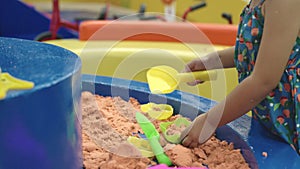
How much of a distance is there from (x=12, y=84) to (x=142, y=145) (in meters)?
0.33

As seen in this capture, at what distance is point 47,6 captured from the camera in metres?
3.91

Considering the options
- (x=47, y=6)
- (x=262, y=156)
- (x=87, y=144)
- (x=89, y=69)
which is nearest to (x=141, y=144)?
(x=87, y=144)

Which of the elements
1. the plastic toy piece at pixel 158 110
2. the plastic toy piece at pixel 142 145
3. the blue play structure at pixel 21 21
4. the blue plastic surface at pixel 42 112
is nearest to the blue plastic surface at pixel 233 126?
the plastic toy piece at pixel 158 110

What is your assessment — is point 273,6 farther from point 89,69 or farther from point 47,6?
point 47,6

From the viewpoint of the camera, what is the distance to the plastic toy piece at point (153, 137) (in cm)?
74

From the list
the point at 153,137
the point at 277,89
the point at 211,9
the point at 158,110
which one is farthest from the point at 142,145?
the point at 211,9

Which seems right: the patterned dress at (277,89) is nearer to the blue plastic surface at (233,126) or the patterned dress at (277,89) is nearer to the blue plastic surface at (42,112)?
the blue plastic surface at (233,126)

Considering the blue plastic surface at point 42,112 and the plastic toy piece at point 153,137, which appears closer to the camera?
the blue plastic surface at point 42,112

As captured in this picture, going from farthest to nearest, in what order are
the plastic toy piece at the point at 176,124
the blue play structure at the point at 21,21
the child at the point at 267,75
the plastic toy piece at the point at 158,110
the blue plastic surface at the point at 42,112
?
the blue play structure at the point at 21,21 < the plastic toy piece at the point at 158,110 < the plastic toy piece at the point at 176,124 < the child at the point at 267,75 < the blue plastic surface at the point at 42,112

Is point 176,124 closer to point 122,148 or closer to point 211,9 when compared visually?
point 122,148

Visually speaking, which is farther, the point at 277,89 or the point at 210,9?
the point at 210,9

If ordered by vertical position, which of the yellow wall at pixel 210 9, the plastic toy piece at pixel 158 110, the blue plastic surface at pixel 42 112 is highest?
the blue plastic surface at pixel 42 112

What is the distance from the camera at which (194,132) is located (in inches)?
29.9

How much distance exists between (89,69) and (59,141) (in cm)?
68
